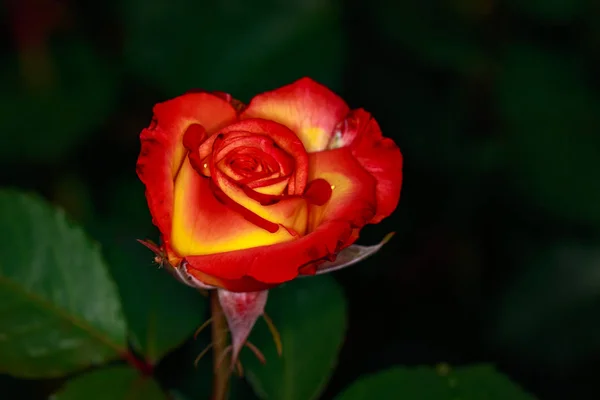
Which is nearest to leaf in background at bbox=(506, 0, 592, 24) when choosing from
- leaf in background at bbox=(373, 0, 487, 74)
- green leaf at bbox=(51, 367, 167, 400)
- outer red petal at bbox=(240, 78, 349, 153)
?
leaf in background at bbox=(373, 0, 487, 74)

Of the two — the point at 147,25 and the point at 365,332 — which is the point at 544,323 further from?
the point at 147,25

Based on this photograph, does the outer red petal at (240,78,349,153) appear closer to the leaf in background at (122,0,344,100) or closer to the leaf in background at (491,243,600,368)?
the leaf in background at (122,0,344,100)

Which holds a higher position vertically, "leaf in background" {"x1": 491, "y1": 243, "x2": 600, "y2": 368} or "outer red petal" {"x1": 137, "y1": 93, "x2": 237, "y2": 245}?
"outer red petal" {"x1": 137, "y1": 93, "x2": 237, "y2": 245}

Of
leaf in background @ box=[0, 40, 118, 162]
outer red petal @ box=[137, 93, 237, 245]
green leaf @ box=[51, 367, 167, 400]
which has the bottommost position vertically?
leaf in background @ box=[0, 40, 118, 162]

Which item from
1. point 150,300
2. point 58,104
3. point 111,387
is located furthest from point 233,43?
point 111,387

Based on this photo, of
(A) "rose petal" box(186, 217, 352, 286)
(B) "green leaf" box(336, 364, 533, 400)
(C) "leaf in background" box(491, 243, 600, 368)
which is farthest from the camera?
(C) "leaf in background" box(491, 243, 600, 368)

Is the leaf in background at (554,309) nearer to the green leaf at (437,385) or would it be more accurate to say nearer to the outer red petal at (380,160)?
the green leaf at (437,385)
